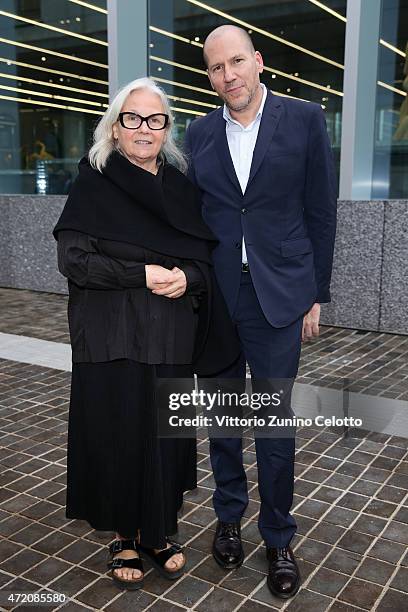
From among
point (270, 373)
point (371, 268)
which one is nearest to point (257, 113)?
point (270, 373)

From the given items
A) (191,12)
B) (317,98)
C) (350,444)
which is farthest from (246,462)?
(191,12)

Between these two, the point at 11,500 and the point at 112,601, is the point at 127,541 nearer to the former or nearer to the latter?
the point at 112,601

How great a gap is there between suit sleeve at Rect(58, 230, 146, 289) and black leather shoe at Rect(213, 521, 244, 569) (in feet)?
4.02

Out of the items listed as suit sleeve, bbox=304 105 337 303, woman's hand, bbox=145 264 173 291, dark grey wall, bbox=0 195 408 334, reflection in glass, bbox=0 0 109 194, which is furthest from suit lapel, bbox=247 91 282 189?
reflection in glass, bbox=0 0 109 194

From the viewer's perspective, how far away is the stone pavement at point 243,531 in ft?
8.48

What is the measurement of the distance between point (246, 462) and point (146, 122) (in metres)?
2.21

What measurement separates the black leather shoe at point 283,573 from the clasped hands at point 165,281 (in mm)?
1195

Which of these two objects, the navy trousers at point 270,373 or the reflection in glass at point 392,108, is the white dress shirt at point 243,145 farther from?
the reflection in glass at point 392,108

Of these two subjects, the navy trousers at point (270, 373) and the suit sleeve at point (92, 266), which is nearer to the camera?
the suit sleeve at point (92, 266)

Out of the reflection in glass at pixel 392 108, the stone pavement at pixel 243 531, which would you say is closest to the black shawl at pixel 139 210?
the stone pavement at pixel 243 531

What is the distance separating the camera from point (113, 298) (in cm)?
247

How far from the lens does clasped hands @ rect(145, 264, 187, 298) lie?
2375 millimetres

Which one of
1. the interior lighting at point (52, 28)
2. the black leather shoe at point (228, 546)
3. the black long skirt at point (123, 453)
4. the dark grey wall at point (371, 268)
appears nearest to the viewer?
the black long skirt at point (123, 453)

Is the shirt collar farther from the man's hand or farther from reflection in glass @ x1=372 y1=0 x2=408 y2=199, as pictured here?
reflection in glass @ x1=372 y1=0 x2=408 y2=199
